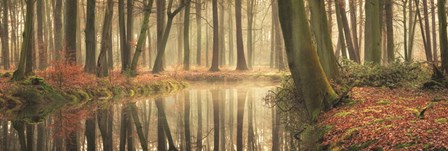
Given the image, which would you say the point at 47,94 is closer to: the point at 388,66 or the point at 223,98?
the point at 223,98

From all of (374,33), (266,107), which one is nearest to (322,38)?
(266,107)

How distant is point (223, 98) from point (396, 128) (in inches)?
559

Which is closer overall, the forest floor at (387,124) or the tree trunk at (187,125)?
the forest floor at (387,124)

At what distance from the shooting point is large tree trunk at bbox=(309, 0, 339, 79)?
1341cm

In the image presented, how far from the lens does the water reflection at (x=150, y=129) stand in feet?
30.9

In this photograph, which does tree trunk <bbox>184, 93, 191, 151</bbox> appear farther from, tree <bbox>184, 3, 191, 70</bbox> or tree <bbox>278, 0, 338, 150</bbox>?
tree <bbox>184, 3, 191, 70</bbox>

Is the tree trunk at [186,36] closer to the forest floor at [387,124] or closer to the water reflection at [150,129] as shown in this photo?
the water reflection at [150,129]

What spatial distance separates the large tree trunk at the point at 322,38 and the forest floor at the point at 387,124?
265cm

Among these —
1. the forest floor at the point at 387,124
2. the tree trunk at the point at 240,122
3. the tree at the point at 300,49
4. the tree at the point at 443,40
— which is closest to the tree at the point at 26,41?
the tree trunk at the point at 240,122

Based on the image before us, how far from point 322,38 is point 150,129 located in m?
5.72

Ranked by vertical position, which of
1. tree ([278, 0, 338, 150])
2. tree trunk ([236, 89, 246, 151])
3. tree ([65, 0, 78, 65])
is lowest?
tree trunk ([236, 89, 246, 151])

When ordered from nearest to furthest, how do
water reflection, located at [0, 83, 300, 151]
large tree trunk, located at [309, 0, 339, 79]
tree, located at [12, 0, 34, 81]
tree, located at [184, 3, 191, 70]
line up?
water reflection, located at [0, 83, 300, 151] < large tree trunk, located at [309, 0, 339, 79] < tree, located at [12, 0, 34, 81] < tree, located at [184, 3, 191, 70]

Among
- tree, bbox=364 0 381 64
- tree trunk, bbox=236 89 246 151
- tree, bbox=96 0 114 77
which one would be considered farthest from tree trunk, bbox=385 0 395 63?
tree, bbox=96 0 114 77

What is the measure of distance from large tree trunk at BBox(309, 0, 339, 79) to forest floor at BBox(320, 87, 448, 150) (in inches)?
104
